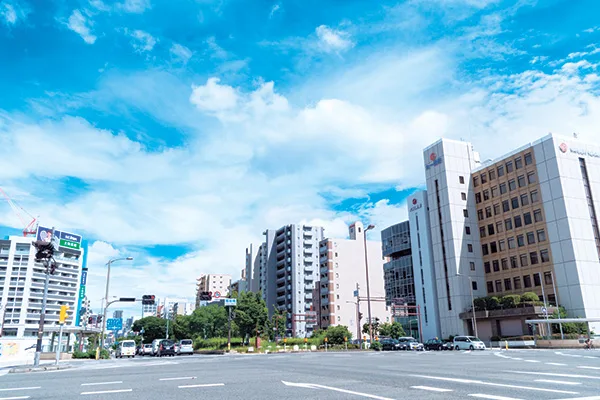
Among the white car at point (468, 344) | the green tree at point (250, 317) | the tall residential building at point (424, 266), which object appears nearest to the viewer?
the white car at point (468, 344)

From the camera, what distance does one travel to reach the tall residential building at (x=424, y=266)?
269 ft

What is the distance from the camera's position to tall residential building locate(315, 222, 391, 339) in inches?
4525

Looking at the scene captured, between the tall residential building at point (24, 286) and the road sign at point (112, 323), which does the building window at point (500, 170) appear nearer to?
the road sign at point (112, 323)

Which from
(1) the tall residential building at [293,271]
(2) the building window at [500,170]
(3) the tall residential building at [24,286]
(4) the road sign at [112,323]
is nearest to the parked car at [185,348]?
(4) the road sign at [112,323]

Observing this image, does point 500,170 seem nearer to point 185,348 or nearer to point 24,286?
point 185,348

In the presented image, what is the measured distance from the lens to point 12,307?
115 m

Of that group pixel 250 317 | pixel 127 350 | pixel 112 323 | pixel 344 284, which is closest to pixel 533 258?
pixel 250 317

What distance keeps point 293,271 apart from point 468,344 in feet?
250

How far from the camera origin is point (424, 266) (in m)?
84.4

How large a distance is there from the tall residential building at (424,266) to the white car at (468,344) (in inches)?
1029

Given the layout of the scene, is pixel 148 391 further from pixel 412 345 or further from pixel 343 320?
pixel 343 320

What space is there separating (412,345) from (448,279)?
24.0 meters

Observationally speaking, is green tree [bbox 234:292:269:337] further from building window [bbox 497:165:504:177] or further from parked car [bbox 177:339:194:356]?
building window [bbox 497:165:504:177]

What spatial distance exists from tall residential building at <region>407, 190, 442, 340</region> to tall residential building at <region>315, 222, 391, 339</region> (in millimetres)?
27050
